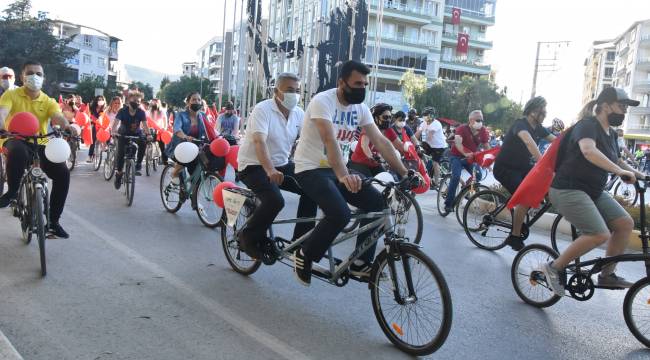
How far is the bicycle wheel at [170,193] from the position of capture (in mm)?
8469

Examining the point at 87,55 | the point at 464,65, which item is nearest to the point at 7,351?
the point at 464,65

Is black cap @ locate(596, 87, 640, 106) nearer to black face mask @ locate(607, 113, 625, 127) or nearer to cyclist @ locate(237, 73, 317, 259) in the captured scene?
black face mask @ locate(607, 113, 625, 127)

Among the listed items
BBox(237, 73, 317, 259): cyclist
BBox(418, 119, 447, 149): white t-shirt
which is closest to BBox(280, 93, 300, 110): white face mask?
BBox(237, 73, 317, 259): cyclist

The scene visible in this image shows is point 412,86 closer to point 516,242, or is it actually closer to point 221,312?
point 516,242

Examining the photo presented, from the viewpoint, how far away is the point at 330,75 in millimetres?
15906

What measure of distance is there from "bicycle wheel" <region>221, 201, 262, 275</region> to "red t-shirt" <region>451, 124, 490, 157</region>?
4.68 meters

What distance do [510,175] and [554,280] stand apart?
242 cm

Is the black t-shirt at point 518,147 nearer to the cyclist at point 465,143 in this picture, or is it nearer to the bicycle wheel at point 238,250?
the cyclist at point 465,143

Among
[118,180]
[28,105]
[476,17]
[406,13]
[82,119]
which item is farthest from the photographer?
[476,17]

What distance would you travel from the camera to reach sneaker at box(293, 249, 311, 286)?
4.39 meters

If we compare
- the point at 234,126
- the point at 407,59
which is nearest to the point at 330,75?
the point at 234,126

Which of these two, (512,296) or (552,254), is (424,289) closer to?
(552,254)

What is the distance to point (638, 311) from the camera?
427 centimetres

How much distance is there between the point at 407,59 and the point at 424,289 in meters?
60.2
